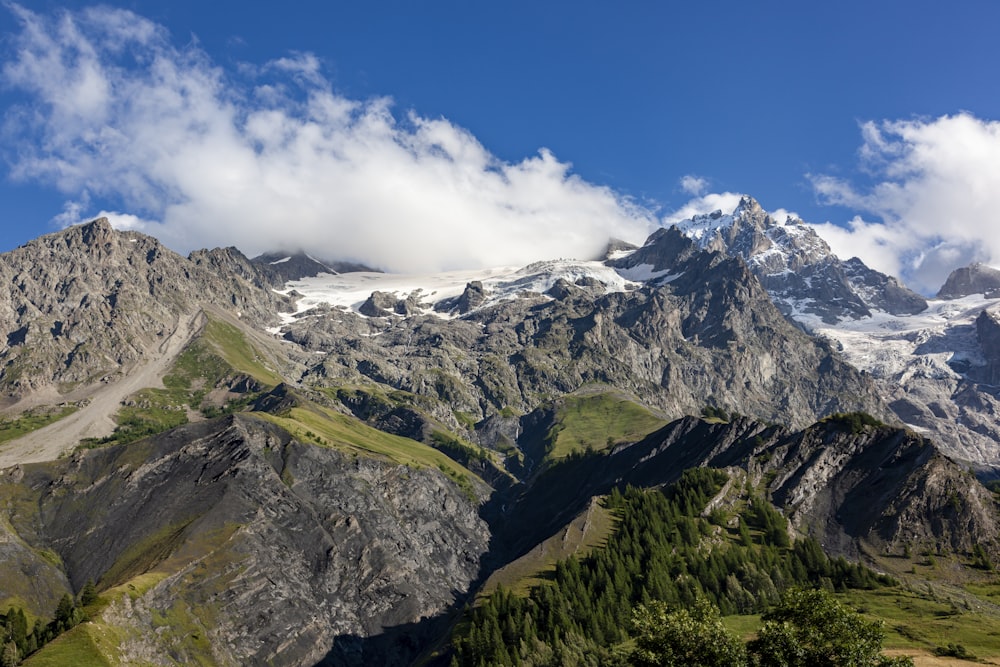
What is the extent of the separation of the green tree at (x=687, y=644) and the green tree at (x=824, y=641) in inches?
146

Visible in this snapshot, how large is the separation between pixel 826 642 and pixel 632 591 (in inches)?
4765

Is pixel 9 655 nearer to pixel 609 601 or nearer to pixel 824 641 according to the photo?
pixel 609 601

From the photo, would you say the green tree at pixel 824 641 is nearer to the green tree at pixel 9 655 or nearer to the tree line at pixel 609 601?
the tree line at pixel 609 601

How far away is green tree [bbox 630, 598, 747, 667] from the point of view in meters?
79.7

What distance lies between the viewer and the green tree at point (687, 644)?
79.7m

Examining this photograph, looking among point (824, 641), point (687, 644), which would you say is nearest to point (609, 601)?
point (687, 644)

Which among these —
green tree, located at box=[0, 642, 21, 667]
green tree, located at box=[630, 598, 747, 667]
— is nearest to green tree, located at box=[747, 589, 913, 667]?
green tree, located at box=[630, 598, 747, 667]

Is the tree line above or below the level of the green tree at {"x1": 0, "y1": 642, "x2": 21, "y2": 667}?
above

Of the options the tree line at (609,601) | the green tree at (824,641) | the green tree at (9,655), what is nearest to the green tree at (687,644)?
the green tree at (824,641)

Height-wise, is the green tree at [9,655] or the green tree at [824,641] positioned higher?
the green tree at [824,641]

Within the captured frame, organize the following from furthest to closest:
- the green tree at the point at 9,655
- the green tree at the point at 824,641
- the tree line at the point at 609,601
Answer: the tree line at the point at 609,601 → the green tree at the point at 9,655 → the green tree at the point at 824,641

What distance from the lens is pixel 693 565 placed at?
656 ft

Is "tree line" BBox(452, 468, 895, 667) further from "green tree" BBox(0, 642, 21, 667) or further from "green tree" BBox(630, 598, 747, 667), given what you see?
"green tree" BBox(0, 642, 21, 667)

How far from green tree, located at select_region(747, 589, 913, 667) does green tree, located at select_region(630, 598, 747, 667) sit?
3705 mm
